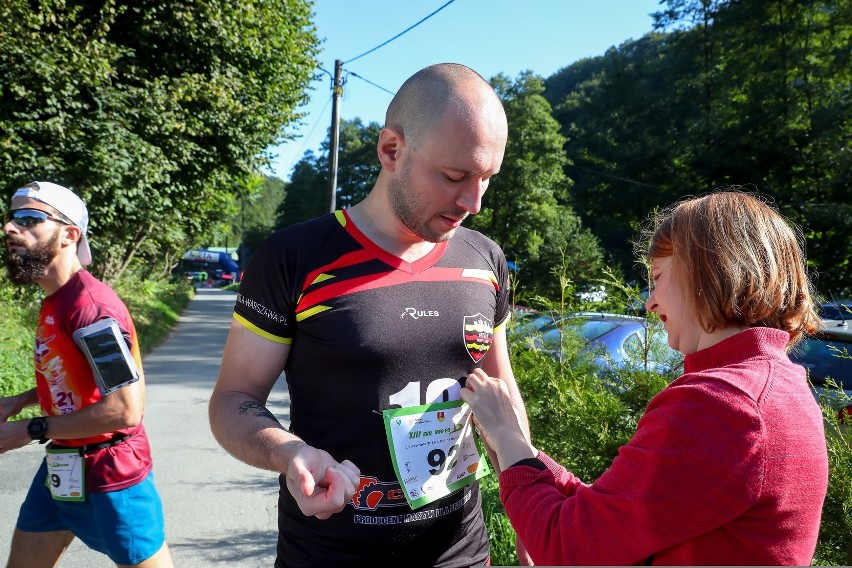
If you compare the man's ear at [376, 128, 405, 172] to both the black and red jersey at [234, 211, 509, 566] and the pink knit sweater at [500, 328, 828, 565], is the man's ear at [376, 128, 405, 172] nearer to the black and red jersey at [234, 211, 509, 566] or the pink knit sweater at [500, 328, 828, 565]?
the black and red jersey at [234, 211, 509, 566]

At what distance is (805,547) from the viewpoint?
1.30 metres

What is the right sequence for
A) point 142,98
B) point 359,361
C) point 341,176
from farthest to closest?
1. point 341,176
2. point 142,98
3. point 359,361

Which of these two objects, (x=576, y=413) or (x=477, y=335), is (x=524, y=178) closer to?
(x=576, y=413)

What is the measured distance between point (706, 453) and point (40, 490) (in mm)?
2575

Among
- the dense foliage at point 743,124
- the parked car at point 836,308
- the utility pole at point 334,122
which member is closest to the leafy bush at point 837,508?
the parked car at point 836,308

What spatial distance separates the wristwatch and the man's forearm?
1085 millimetres

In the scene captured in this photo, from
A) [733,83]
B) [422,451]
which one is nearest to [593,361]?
[422,451]

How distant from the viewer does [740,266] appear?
1.40 m

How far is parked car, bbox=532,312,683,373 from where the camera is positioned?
3.90 m

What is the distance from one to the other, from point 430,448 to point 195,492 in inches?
163

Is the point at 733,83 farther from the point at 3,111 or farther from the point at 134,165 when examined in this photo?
the point at 3,111

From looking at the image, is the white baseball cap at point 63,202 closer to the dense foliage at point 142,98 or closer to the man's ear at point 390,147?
the man's ear at point 390,147

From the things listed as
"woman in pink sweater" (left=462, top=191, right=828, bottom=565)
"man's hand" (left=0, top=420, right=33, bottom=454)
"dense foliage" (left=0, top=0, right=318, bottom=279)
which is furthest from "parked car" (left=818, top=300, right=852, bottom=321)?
"dense foliage" (left=0, top=0, right=318, bottom=279)

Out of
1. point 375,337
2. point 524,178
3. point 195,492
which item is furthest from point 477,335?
point 524,178
